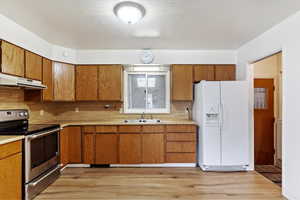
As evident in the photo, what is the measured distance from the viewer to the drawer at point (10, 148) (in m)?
2.12

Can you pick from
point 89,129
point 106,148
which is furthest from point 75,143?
point 106,148

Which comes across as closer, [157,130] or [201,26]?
[201,26]

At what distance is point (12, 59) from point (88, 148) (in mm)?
2007

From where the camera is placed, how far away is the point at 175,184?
3.21 metres

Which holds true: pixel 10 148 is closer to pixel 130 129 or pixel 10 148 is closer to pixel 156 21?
pixel 130 129

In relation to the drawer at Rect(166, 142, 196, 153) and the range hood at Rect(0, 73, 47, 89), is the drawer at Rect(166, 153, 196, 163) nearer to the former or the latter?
the drawer at Rect(166, 142, 196, 153)

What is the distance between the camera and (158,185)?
125 inches

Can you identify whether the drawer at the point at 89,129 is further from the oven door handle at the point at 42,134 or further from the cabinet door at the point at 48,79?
the cabinet door at the point at 48,79

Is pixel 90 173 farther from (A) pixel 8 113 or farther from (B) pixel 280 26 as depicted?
(B) pixel 280 26

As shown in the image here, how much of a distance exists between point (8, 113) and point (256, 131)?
4612mm

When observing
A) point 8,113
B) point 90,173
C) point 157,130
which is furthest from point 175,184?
point 8,113

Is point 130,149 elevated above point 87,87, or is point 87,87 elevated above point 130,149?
point 87,87

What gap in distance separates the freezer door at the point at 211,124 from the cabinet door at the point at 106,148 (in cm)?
164

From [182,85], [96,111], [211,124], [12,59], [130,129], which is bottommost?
[130,129]
